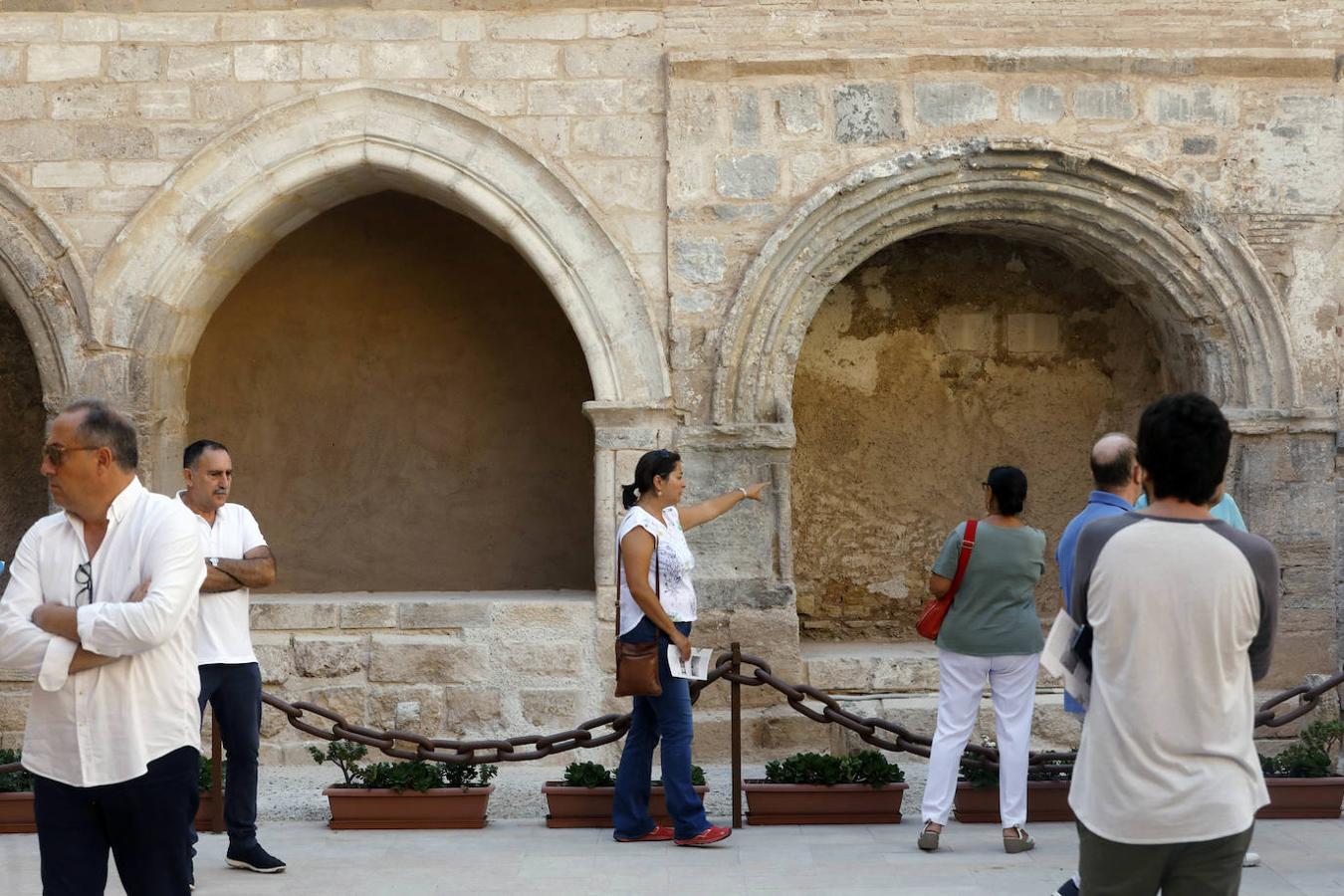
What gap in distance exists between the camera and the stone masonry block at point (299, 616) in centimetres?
754

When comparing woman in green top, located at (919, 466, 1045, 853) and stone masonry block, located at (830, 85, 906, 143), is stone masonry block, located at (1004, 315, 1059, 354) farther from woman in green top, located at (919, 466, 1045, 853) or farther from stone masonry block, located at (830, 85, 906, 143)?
woman in green top, located at (919, 466, 1045, 853)

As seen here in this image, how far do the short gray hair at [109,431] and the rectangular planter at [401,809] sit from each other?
2692 millimetres

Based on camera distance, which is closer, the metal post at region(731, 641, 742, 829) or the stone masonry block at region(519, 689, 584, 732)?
the metal post at region(731, 641, 742, 829)

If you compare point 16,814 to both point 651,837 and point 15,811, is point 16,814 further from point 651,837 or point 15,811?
point 651,837

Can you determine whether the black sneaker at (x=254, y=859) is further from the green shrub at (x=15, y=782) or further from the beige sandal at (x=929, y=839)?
the beige sandal at (x=929, y=839)

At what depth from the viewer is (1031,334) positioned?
8.96 metres

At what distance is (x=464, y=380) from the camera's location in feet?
30.4

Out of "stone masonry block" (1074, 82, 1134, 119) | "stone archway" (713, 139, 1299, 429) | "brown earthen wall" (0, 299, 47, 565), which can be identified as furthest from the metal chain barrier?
"brown earthen wall" (0, 299, 47, 565)

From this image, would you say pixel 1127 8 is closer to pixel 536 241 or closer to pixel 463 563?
pixel 536 241

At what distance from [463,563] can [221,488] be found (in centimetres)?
430

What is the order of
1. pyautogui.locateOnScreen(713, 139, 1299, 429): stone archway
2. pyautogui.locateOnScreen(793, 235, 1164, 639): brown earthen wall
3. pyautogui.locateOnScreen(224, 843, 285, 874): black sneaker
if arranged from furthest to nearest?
pyautogui.locateOnScreen(793, 235, 1164, 639): brown earthen wall → pyautogui.locateOnScreen(713, 139, 1299, 429): stone archway → pyautogui.locateOnScreen(224, 843, 285, 874): black sneaker

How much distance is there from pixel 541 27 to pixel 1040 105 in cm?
241

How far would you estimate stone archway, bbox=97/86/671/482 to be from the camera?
7395 millimetres

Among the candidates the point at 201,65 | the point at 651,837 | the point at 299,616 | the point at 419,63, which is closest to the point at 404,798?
the point at 651,837
